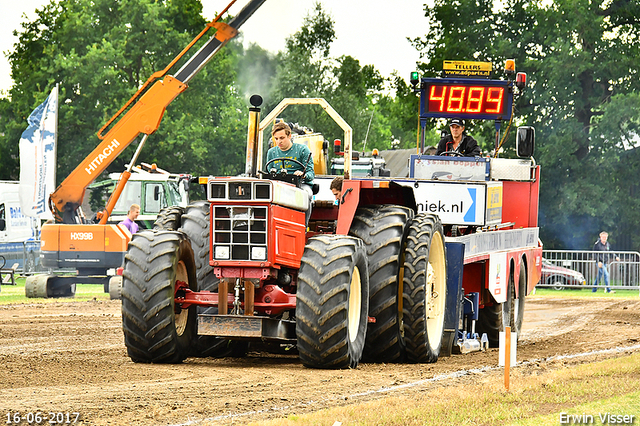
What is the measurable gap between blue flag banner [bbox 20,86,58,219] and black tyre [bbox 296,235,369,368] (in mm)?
17825

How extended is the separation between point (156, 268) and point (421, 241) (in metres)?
2.89

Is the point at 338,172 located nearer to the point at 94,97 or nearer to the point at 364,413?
the point at 364,413

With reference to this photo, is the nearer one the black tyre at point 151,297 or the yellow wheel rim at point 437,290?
the black tyre at point 151,297

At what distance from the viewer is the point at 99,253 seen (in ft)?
71.1

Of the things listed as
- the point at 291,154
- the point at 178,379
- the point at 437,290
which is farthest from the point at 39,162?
the point at 178,379

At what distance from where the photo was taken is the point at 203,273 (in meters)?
11.0

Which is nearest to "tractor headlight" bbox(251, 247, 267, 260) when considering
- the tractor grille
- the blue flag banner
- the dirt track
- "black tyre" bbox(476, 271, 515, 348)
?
the tractor grille

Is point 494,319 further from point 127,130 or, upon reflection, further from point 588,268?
point 588,268

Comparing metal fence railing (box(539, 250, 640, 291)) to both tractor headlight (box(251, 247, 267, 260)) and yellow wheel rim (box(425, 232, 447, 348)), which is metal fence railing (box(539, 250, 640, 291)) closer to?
yellow wheel rim (box(425, 232, 447, 348))

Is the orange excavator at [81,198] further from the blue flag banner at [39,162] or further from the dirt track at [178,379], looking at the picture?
the dirt track at [178,379]

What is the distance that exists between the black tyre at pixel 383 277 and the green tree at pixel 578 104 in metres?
28.0

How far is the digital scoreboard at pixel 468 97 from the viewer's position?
637 inches

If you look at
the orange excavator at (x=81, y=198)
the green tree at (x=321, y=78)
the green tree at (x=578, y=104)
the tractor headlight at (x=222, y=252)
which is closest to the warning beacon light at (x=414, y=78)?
the orange excavator at (x=81, y=198)

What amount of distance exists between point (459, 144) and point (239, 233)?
6422 mm
